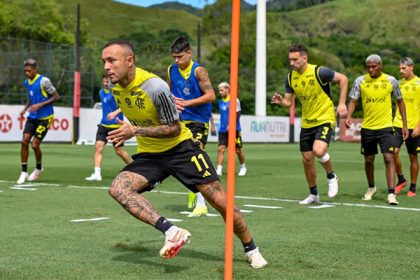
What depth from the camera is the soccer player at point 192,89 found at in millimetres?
9656

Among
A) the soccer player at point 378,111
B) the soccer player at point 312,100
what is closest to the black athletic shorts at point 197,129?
the soccer player at point 312,100

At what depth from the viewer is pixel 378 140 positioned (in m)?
11.9

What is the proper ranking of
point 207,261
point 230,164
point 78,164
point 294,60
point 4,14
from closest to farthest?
point 230,164, point 207,261, point 294,60, point 78,164, point 4,14

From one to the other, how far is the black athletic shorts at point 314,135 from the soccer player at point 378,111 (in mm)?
753

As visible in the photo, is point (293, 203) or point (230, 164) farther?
point (293, 203)

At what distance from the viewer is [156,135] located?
611 cm

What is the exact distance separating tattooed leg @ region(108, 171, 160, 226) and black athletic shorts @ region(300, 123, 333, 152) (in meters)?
5.04

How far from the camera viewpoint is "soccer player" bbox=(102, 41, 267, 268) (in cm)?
605

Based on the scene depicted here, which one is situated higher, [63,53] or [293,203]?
[63,53]

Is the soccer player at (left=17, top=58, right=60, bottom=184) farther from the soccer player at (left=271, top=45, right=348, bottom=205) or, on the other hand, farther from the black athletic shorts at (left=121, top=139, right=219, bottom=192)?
the black athletic shorts at (left=121, top=139, right=219, bottom=192)

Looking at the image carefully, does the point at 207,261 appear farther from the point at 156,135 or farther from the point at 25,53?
the point at 25,53

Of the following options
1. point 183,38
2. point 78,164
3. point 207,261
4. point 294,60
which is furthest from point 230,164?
point 78,164

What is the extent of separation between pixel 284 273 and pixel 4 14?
82352mm

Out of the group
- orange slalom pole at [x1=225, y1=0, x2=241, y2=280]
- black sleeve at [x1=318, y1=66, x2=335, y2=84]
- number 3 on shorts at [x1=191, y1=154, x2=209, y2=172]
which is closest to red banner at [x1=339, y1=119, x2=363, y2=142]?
black sleeve at [x1=318, y1=66, x2=335, y2=84]
